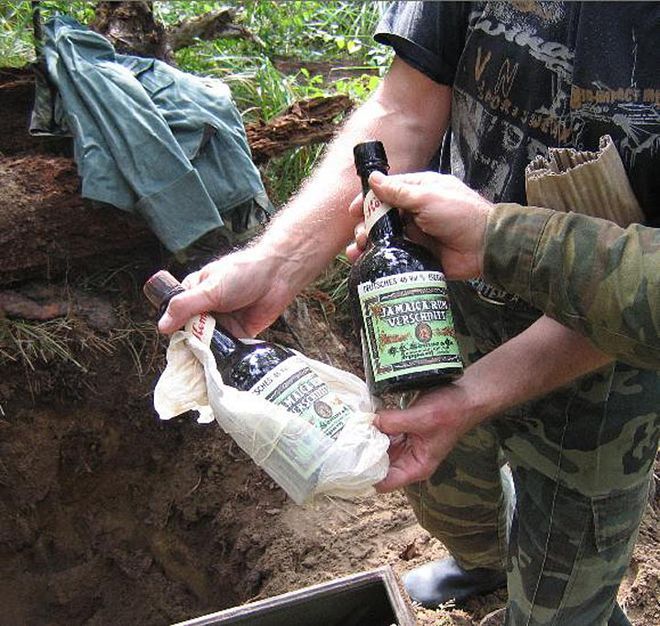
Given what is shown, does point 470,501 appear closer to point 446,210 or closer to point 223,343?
point 223,343

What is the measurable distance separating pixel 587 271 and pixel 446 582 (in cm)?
137

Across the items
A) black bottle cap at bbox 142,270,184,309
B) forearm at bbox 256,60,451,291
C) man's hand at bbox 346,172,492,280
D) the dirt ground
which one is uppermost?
man's hand at bbox 346,172,492,280

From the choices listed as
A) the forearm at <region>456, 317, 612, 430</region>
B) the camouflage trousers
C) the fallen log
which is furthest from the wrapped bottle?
the fallen log

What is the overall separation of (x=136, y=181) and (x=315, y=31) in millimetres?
2481

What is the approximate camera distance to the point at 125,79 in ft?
9.42

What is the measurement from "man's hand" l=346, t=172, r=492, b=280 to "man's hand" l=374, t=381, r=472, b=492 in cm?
22

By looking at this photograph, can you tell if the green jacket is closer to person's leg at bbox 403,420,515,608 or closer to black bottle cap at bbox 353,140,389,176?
person's leg at bbox 403,420,515,608

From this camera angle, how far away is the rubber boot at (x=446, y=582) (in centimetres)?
233

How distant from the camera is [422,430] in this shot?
142 centimetres

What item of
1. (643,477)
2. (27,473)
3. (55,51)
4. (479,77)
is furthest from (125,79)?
(643,477)

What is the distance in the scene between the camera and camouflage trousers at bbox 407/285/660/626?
1677 mm

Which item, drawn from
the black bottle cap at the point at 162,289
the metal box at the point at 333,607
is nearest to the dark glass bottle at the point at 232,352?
the black bottle cap at the point at 162,289

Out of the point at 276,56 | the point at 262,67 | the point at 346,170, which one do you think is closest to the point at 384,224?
the point at 346,170

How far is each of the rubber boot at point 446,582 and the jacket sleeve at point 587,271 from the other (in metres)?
1.25
